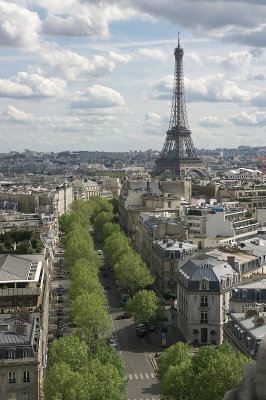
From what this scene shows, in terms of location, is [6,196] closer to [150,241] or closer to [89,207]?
[89,207]

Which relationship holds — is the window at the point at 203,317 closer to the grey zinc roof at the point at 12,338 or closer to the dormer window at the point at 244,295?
the dormer window at the point at 244,295

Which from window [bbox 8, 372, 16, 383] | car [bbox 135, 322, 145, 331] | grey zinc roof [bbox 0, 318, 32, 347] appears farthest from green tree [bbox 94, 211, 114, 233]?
window [bbox 8, 372, 16, 383]

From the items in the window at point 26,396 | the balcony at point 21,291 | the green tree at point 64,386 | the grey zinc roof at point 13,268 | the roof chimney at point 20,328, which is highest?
the grey zinc roof at point 13,268

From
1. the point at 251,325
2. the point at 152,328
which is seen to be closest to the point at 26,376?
the point at 251,325

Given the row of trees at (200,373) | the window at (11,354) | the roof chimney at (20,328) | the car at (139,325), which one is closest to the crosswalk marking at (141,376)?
the row of trees at (200,373)

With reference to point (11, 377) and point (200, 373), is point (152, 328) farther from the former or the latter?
point (200, 373)
